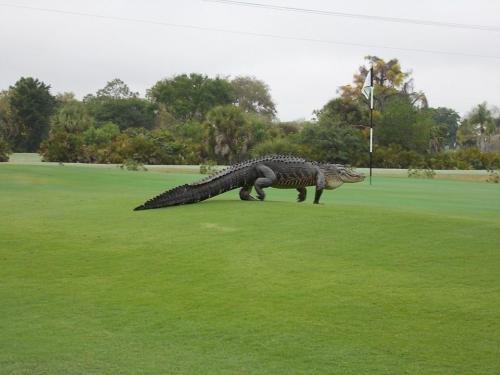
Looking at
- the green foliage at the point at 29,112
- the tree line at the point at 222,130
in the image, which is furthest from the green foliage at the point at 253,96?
the green foliage at the point at 29,112

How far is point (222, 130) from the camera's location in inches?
1939

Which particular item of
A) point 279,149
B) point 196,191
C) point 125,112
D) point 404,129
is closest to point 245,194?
point 196,191

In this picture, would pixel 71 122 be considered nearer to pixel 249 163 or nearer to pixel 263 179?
pixel 249 163

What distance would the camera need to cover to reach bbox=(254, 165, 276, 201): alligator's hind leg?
12.4m

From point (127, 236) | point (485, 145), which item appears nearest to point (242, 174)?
point (127, 236)

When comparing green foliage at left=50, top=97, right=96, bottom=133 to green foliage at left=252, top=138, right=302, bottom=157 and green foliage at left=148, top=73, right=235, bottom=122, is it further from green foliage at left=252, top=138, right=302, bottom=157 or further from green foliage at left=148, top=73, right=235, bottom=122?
green foliage at left=148, top=73, right=235, bottom=122

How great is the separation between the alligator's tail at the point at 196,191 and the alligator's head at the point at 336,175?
1968 mm

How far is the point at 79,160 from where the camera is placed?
4706 cm

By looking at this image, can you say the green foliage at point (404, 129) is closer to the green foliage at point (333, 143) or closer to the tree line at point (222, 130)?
the tree line at point (222, 130)

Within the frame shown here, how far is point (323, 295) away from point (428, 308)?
1065 mm

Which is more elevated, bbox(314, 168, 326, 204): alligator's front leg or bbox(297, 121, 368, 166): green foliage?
bbox(297, 121, 368, 166): green foliage

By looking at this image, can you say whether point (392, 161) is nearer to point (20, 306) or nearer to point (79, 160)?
point (79, 160)

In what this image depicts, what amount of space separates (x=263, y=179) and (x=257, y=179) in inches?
4.8

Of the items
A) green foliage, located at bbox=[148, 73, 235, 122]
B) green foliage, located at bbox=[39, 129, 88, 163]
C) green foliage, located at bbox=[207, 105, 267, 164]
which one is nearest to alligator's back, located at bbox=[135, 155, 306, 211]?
green foliage, located at bbox=[207, 105, 267, 164]
